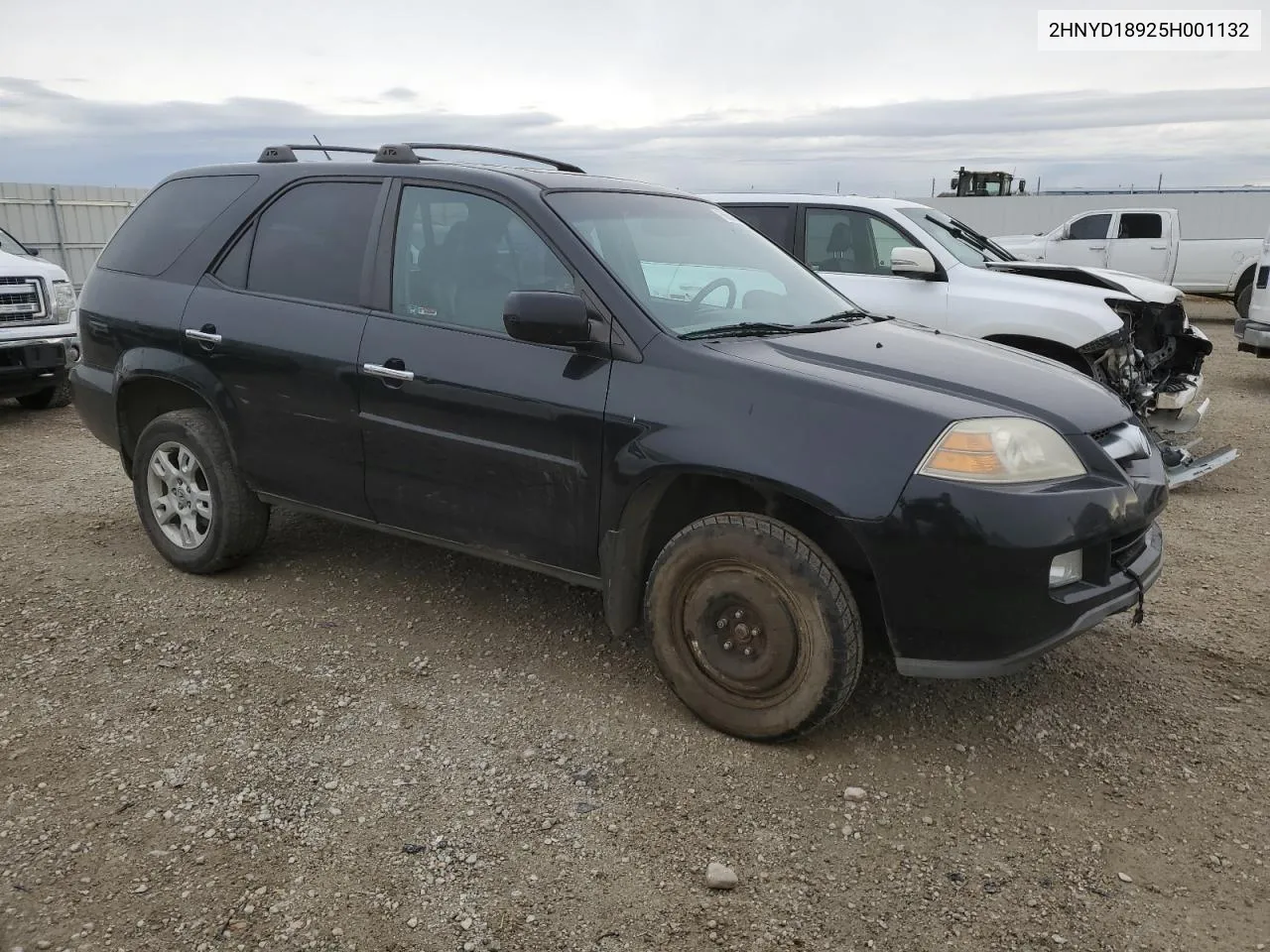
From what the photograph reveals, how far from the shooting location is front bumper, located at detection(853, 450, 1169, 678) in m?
2.77

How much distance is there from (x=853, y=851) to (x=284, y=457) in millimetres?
2736

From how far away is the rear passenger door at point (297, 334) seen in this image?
152 inches

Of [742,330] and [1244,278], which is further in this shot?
[1244,278]

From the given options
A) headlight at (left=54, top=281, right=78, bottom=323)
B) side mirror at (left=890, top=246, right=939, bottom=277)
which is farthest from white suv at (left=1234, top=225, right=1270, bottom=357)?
headlight at (left=54, top=281, right=78, bottom=323)

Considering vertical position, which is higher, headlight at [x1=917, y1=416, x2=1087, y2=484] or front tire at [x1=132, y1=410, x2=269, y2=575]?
headlight at [x1=917, y1=416, x2=1087, y2=484]

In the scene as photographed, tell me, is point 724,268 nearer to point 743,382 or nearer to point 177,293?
point 743,382

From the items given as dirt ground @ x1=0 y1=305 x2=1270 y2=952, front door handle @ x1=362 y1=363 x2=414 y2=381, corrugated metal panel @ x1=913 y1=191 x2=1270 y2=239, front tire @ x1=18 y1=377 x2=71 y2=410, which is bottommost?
dirt ground @ x1=0 y1=305 x2=1270 y2=952

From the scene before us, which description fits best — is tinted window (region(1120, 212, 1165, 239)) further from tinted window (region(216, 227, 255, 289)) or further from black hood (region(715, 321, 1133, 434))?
tinted window (region(216, 227, 255, 289))

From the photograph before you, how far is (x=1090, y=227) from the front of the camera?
17.2 meters

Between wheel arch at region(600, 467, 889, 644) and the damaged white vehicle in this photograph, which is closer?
wheel arch at region(600, 467, 889, 644)

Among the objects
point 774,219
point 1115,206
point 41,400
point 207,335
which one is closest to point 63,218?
point 41,400

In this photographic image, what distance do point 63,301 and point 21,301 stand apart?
1.31 ft

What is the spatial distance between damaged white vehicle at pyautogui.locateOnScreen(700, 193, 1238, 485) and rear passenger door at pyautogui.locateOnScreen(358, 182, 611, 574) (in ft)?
10.3

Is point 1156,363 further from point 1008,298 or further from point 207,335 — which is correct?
point 207,335
